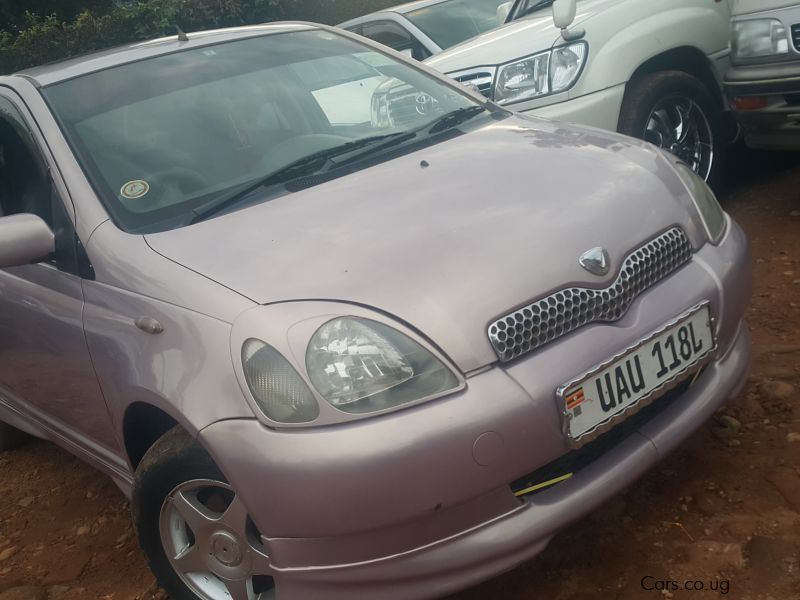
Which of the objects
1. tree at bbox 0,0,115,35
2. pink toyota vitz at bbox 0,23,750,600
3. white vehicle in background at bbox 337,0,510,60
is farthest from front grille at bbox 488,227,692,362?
tree at bbox 0,0,115,35

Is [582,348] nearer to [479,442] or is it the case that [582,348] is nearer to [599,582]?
[479,442]

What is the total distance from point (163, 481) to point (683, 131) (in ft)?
11.7

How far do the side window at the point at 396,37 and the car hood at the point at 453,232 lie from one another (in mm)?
4212

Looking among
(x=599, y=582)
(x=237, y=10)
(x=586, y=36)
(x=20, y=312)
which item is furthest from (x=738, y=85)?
(x=237, y=10)

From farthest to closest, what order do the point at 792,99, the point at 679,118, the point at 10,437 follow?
the point at 679,118 → the point at 792,99 → the point at 10,437

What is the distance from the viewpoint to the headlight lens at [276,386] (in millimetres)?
2158

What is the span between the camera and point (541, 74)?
16.1 feet

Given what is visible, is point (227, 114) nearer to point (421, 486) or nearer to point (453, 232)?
point (453, 232)

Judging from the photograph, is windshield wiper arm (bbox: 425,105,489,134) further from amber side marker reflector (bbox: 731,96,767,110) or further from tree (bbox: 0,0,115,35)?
tree (bbox: 0,0,115,35)

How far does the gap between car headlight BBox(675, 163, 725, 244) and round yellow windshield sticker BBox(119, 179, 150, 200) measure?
5.42ft

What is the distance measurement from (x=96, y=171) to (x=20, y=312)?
611 mm

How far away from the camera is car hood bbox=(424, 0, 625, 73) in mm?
5016

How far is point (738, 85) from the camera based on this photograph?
15.7ft

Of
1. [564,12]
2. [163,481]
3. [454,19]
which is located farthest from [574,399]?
[454,19]
